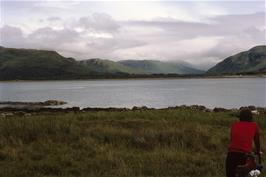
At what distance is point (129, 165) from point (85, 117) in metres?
13.1

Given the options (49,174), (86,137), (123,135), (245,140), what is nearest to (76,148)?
(86,137)

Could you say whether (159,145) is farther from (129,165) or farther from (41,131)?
(41,131)

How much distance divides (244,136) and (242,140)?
9 cm

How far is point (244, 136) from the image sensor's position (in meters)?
8.66

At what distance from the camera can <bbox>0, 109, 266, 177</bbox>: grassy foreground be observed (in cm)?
1201

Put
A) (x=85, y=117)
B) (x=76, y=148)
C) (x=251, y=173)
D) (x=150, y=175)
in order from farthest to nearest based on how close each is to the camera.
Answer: (x=85, y=117)
(x=76, y=148)
(x=150, y=175)
(x=251, y=173)

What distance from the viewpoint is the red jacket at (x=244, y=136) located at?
865 centimetres

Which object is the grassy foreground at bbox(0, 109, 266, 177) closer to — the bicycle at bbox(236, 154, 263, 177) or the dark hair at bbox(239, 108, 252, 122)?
the bicycle at bbox(236, 154, 263, 177)

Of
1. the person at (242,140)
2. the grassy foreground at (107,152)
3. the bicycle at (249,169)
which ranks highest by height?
the person at (242,140)

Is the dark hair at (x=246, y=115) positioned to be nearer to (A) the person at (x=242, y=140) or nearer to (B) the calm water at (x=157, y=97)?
(A) the person at (x=242, y=140)

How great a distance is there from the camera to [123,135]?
16797 millimetres

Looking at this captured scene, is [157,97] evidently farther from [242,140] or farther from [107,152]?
[242,140]

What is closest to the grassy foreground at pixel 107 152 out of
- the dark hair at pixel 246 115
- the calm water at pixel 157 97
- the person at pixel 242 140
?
the person at pixel 242 140

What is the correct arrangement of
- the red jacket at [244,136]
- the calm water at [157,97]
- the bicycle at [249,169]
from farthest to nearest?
the calm water at [157,97], the red jacket at [244,136], the bicycle at [249,169]
